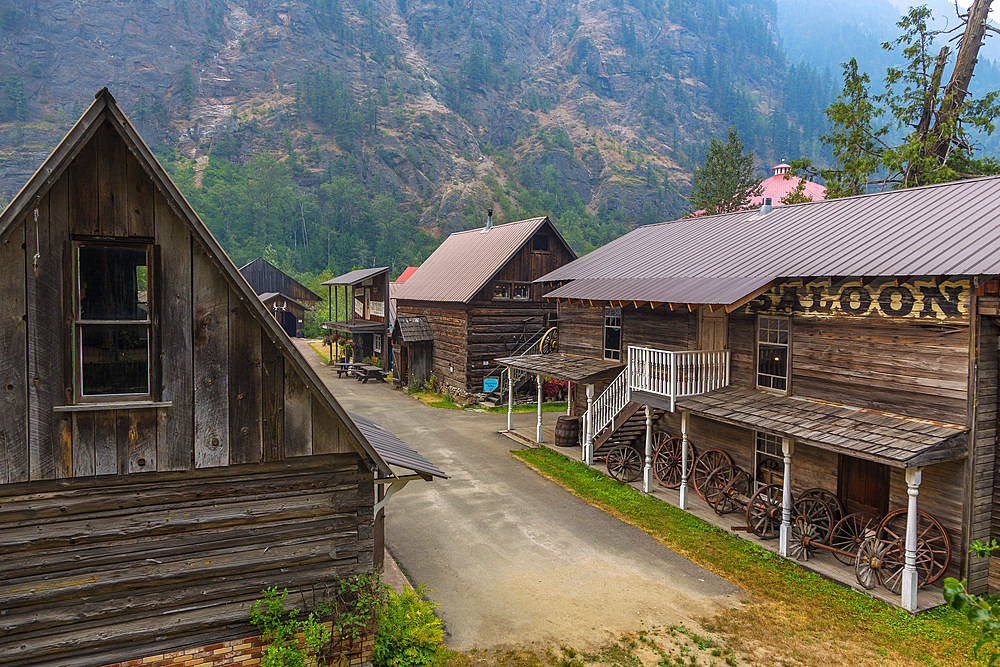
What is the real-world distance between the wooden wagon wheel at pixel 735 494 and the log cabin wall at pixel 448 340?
1702 centimetres

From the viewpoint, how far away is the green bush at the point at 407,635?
338 inches

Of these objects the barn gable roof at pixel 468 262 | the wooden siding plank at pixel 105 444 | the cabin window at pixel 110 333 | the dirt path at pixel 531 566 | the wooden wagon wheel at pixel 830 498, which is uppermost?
the barn gable roof at pixel 468 262

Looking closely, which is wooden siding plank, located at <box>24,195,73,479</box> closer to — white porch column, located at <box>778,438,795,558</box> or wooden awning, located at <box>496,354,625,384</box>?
white porch column, located at <box>778,438,795,558</box>

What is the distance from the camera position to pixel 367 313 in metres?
42.8

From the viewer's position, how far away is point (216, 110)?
375 ft

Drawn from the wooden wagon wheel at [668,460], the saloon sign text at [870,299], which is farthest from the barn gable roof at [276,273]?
the saloon sign text at [870,299]

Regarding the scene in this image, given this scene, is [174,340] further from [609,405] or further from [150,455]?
[609,405]

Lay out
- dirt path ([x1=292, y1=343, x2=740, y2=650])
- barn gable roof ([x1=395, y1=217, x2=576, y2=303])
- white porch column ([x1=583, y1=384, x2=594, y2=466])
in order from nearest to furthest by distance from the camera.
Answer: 1. dirt path ([x1=292, y1=343, x2=740, y2=650])
2. white porch column ([x1=583, y1=384, x2=594, y2=466])
3. barn gable roof ([x1=395, y1=217, x2=576, y2=303])

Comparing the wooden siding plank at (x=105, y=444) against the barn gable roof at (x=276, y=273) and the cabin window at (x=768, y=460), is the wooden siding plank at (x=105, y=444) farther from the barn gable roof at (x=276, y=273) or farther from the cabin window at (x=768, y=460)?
the barn gable roof at (x=276, y=273)

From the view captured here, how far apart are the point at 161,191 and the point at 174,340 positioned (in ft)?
5.27

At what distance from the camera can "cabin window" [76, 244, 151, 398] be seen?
6.91 metres

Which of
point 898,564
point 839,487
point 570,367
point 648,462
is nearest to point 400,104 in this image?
point 570,367

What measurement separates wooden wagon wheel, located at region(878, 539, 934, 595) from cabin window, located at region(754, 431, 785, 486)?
11.6ft

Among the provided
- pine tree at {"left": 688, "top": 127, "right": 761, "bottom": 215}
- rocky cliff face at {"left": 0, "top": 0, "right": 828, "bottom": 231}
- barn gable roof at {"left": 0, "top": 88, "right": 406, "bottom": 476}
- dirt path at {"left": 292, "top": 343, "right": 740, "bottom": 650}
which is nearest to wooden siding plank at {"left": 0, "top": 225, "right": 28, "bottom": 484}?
barn gable roof at {"left": 0, "top": 88, "right": 406, "bottom": 476}
